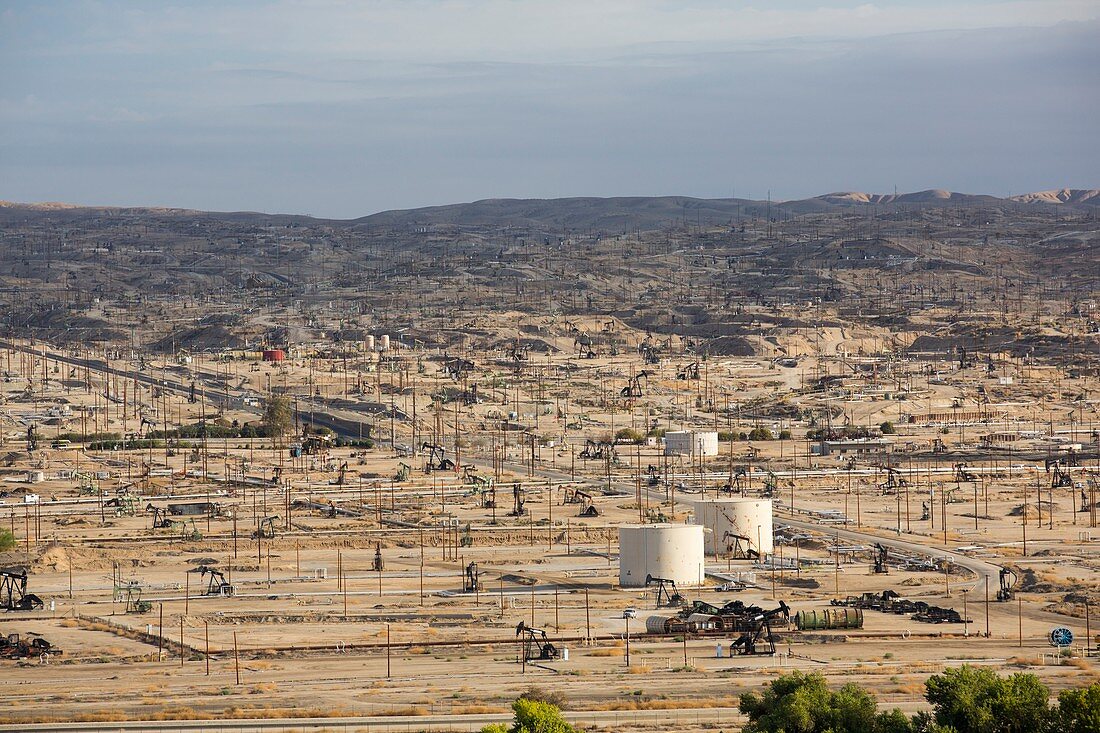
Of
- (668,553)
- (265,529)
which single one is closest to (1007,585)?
(668,553)

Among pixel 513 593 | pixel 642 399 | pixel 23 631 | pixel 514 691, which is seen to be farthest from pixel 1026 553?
pixel 642 399

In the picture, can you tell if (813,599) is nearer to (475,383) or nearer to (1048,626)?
(1048,626)

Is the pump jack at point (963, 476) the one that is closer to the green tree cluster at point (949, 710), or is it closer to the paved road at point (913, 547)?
the paved road at point (913, 547)

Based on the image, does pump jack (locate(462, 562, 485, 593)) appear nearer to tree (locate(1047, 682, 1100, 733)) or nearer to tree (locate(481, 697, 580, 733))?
tree (locate(481, 697, 580, 733))

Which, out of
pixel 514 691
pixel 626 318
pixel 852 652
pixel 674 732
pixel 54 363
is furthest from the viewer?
pixel 626 318

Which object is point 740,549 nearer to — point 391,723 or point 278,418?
point 391,723
